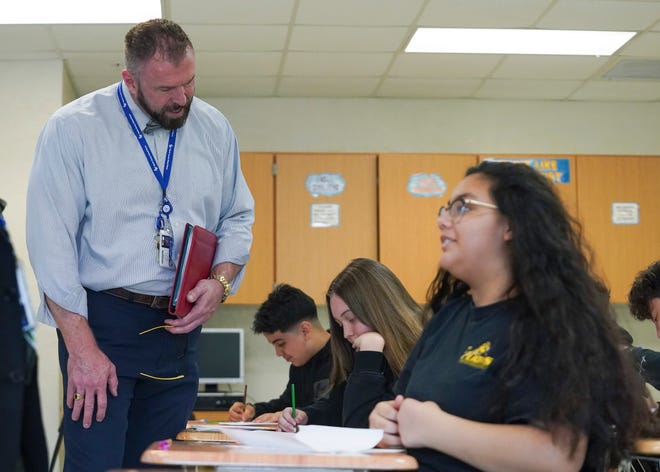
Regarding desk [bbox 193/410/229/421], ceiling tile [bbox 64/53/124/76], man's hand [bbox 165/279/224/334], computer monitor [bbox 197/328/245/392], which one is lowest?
desk [bbox 193/410/229/421]

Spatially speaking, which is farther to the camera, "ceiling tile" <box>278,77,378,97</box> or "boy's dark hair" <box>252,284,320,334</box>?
"ceiling tile" <box>278,77,378,97</box>

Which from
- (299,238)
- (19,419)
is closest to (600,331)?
(19,419)

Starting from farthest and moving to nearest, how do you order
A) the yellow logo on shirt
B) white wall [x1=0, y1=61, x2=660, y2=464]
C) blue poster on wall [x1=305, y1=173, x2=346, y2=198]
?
white wall [x1=0, y1=61, x2=660, y2=464]
blue poster on wall [x1=305, y1=173, x2=346, y2=198]
the yellow logo on shirt

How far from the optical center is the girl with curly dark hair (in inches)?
60.9

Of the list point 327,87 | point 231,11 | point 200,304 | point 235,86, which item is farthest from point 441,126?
point 200,304

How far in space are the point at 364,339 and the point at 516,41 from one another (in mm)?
3407

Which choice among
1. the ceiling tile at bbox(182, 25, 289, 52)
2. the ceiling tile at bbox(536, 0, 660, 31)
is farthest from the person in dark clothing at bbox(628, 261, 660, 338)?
the ceiling tile at bbox(182, 25, 289, 52)

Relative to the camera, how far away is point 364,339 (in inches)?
95.7

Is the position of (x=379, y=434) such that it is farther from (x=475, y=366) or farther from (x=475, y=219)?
(x=475, y=219)

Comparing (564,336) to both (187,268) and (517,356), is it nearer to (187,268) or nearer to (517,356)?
(517,356)

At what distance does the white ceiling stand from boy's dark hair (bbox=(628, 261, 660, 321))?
1781 mm

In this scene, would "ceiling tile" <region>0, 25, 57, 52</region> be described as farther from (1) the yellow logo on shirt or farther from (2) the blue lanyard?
(1) the yellow logo on shirt

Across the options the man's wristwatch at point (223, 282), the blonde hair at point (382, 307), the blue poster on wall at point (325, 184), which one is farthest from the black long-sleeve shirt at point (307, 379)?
the blue poster on wall at point (325, 184)

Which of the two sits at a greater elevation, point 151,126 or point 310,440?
point 151,126
